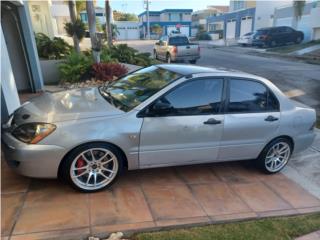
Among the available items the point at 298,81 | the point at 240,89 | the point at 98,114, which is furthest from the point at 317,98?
the point at 98,114

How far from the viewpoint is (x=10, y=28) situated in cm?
834

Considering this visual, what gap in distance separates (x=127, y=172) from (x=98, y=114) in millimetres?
1131

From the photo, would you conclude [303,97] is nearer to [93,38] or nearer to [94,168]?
[93,38]

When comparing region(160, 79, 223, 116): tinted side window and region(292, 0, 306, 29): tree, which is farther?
region(292, 0, 306, 29): tree

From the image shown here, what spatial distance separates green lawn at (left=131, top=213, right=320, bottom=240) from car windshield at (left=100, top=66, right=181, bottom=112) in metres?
1.55

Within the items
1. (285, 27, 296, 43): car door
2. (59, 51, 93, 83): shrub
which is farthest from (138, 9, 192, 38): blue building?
(59, 51, 93, 83): shrub

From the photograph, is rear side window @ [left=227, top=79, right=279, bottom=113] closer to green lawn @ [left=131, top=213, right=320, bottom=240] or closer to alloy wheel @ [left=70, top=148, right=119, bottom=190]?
green lawn @ [left=131, top=213, right=320, bottom=240]

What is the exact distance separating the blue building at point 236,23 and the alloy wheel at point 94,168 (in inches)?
1658

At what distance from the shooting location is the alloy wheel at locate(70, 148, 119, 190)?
368cm

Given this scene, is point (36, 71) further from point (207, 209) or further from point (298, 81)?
point (298, 81)

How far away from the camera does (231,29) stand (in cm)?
4916

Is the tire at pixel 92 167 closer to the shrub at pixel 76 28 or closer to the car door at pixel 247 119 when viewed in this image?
the car door at pixel 247 119

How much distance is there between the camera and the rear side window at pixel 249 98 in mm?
4375

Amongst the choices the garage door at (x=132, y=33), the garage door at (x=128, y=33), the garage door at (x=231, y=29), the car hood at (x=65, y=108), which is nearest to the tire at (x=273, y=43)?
the garage door at (x=231, y=29)
